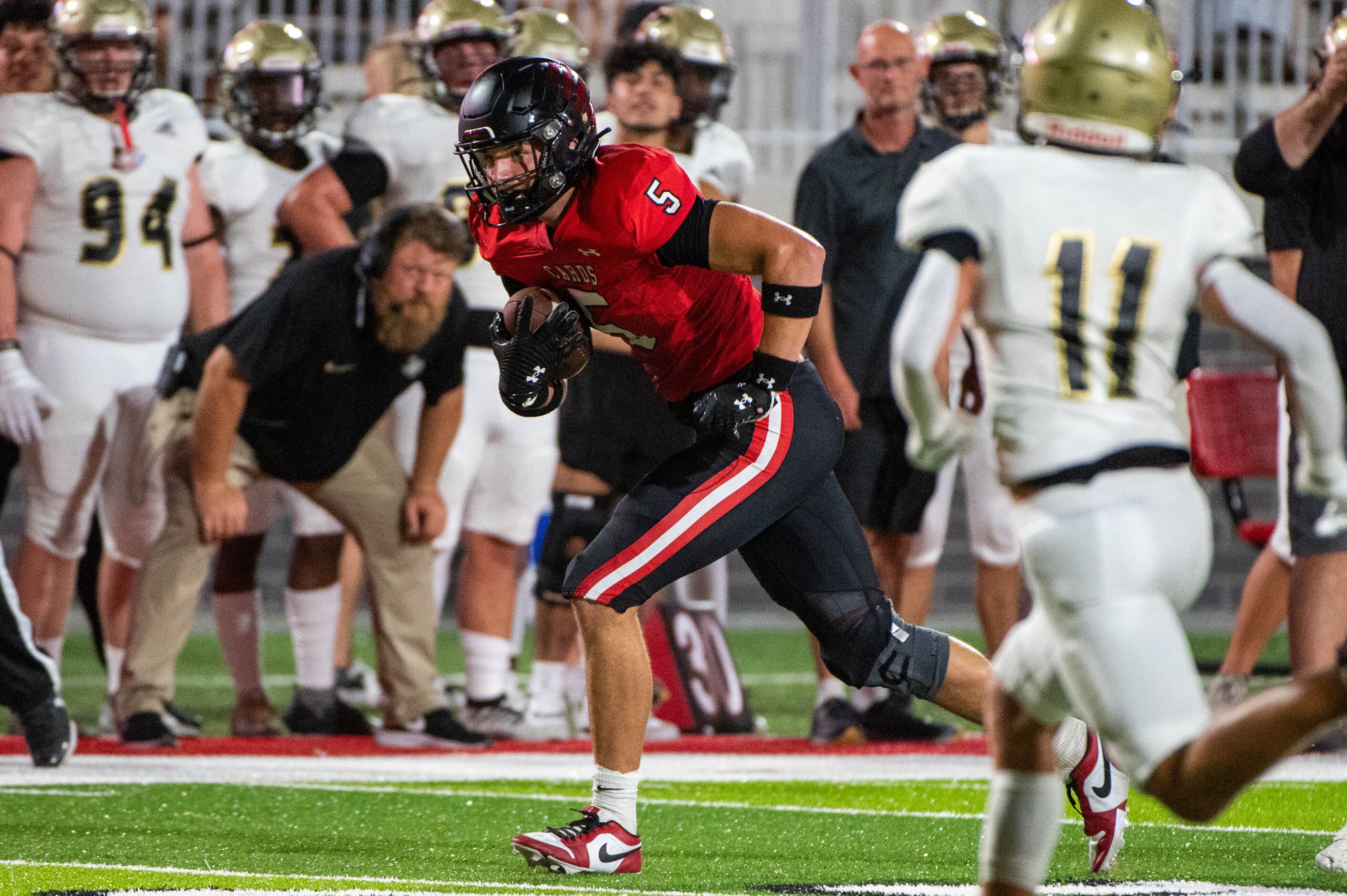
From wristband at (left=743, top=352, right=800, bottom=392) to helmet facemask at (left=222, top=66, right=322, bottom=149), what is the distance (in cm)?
308

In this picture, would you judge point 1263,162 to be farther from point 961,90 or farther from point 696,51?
point 696,51

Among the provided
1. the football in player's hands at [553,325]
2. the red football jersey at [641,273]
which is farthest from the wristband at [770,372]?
the football in player's hands at [553,325]

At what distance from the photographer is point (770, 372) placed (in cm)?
354

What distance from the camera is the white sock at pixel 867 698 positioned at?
5.79m

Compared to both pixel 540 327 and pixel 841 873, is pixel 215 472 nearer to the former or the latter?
pixel 540 327

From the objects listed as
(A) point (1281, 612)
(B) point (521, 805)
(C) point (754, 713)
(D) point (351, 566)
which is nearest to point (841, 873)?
(B) point (521, 805)

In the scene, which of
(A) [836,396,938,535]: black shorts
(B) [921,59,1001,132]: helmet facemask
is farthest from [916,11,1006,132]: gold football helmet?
(A) [836,396,938,535]: black shorts

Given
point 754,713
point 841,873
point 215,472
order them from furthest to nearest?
point 754,713, point 215,472, point 841,873

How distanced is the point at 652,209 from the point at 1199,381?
3691 millimetres

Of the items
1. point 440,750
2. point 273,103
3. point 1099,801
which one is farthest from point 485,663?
point 1099,801

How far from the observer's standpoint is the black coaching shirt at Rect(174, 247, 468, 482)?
5.39m

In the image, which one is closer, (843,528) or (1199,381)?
(843,528)

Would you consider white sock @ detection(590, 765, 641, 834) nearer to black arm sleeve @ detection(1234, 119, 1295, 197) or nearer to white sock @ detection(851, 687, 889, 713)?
black arm sleeve @ detection(1234, 119, 1295, 197)

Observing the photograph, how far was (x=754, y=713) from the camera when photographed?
6531mm
